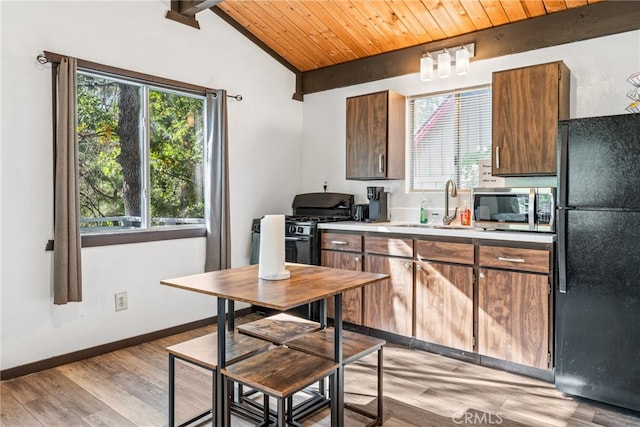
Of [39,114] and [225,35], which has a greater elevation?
[225,35]

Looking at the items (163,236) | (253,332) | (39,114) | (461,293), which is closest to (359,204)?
(461,293)

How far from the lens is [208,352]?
6.78 ft

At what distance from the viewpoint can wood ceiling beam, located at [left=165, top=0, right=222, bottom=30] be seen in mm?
3568

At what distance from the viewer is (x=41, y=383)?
2.77 m

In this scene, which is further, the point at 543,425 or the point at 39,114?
the point at 39,114

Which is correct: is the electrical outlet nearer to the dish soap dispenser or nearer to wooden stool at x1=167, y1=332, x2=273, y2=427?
wooden stool at x1=167, y1=332, x2=273, y2=427

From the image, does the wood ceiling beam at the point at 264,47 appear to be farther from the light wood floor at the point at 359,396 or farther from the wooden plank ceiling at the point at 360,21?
the light wood floor at the point at 359,396

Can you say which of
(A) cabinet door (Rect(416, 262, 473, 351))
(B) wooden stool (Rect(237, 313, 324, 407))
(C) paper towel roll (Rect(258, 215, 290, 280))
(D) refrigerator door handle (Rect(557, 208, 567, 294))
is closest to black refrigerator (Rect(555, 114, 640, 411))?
(D) refrigerator door handle (Rect(557, 208, 567, 294))

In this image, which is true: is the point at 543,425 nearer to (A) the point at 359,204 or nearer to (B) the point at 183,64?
(A) the point at 359,204

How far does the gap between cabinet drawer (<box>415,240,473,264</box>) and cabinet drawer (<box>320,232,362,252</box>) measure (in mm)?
550

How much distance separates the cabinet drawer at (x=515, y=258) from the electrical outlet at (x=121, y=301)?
2668 millimetres

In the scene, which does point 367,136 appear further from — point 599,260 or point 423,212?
point 599,260

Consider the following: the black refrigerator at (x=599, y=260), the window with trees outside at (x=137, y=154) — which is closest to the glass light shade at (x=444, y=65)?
the black refrigerator at (x=599, y=260)

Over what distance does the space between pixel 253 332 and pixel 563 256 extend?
1839mm
